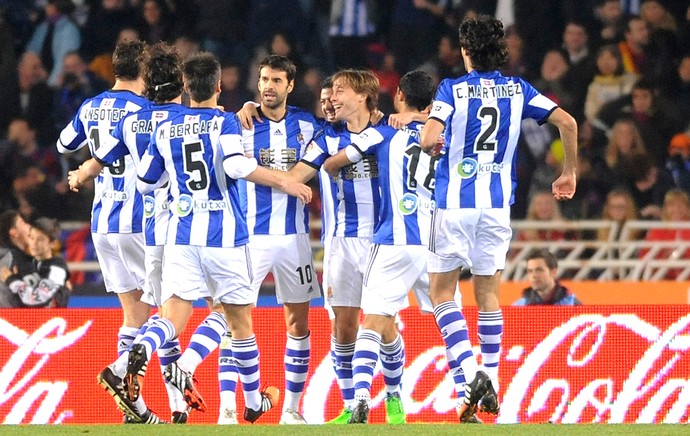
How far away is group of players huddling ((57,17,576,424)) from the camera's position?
314 inches

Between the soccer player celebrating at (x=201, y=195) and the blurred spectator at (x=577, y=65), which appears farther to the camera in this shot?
the blurred spectator at (x=577, y=65)

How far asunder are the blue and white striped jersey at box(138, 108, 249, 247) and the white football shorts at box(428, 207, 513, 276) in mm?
1070

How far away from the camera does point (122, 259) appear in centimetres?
899

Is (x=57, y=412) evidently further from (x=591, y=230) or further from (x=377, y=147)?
(x=591, y=230)

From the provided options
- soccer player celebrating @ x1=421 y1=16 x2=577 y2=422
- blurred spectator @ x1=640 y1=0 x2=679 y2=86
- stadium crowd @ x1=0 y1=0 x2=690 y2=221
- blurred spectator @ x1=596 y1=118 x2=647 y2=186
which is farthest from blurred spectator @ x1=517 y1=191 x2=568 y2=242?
soccer player celebrating @ x1=421 y1=16 x2=577 y2=422

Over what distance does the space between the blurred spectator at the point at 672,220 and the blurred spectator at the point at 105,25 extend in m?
5.99

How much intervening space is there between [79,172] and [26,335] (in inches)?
68.7

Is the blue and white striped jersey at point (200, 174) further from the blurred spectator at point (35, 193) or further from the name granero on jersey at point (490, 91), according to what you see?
the blurred spectator at point (35, 193)

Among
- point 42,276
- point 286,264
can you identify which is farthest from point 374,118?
point 42,276

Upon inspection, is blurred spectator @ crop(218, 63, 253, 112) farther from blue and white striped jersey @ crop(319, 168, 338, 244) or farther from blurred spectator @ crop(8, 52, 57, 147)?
blue and white striped jersey @ crop(319, 168, 338, 244)

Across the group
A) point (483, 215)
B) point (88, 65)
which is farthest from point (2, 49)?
point (483, 215)

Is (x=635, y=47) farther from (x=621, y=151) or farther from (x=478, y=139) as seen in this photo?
(x=478, y=139)

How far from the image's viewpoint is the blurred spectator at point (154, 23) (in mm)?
15898

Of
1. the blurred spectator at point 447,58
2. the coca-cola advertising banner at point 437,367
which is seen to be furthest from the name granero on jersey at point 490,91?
the blurred spectator at point 447,58
